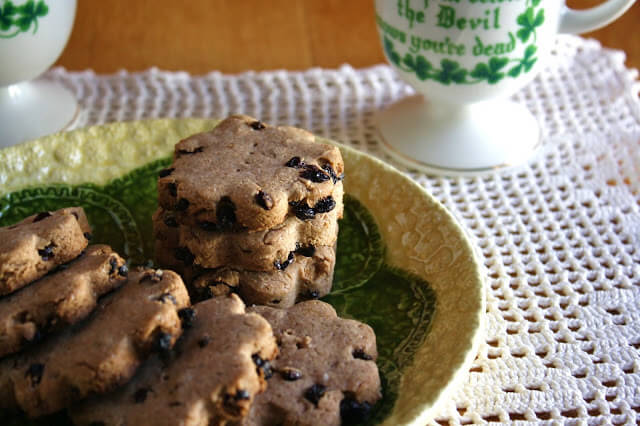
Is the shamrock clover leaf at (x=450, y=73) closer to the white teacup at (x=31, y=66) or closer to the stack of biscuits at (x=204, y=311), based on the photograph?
the stack of biscuits at (x=204, y=311)

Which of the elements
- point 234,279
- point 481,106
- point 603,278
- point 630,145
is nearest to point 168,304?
Answer: point 234,279

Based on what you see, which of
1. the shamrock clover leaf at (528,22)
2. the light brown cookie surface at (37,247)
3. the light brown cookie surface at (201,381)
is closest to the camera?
the light brown cookie surface at (201,381)

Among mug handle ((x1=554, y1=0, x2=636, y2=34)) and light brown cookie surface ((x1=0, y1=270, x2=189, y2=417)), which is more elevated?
mug handle ((x1=554, y1=0, x2=636, y2=34))

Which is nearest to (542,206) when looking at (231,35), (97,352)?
(97,352)

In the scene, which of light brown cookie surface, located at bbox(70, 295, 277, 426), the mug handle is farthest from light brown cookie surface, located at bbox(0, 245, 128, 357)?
the mug handle

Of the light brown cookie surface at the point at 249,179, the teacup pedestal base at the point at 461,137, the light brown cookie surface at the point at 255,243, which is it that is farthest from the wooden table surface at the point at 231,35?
the light brown cookie surface at the point at 255,243

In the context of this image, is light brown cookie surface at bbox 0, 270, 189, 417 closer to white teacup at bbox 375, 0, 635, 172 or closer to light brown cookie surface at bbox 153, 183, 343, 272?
light brown cookie surface at bbox 153, 183, 343, 272
